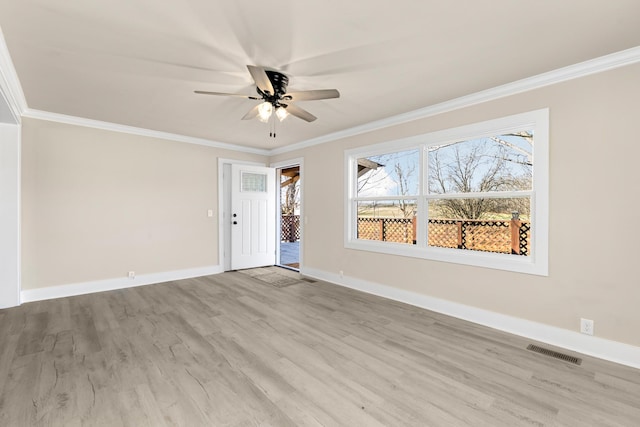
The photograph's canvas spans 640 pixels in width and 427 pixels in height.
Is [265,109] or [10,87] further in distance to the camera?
[10,87]

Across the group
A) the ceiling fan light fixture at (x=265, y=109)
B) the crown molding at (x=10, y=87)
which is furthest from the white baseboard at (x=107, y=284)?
the ceiling fan light fixture at (x=265, y=109)

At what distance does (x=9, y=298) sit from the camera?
3.56m

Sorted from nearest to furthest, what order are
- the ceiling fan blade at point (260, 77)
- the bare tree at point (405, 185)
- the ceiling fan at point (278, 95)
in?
the ceiling fan blade at point (260, 77)
the ceiling fan at point (278, 95)
the bare tree at point (405, 185)

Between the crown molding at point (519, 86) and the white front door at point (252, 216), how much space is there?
7.64 feet

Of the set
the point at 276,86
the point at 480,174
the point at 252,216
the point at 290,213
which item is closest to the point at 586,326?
the point at 480,174

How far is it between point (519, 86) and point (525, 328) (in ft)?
7.77

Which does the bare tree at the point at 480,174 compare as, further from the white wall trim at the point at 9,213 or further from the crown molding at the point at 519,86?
the white wall trim at the point at 9,213

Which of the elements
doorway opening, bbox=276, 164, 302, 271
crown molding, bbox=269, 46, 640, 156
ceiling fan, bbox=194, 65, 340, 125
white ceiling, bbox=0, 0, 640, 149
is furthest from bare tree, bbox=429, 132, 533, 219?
doorway opening, bbox=276, 164, 302, 271

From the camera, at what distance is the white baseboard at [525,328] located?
2365mm

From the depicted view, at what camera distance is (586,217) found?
2531mm

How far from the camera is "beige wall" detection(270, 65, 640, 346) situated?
234 cm

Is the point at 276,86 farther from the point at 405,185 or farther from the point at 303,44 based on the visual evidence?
the point at 405,185

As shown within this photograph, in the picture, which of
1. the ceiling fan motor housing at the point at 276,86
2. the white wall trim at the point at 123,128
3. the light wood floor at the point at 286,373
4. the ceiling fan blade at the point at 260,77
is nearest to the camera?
the light wood floor at the point at 286,373

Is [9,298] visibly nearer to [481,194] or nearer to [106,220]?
[106,220]
